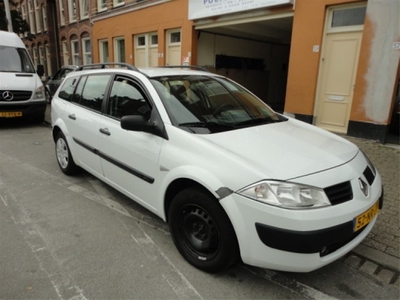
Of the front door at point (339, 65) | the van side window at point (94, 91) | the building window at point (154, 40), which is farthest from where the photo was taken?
the building window at point (154, 40)

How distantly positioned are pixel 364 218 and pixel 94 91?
11.3 feet

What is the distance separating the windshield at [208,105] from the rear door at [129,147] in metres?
0.25

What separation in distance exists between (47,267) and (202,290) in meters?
1.37

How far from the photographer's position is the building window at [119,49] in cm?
1570

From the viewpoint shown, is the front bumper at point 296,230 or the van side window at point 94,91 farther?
the van side window at point 94,91

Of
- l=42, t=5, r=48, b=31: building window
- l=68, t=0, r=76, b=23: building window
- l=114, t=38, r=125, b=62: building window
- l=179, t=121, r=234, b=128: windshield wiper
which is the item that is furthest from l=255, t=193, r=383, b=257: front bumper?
l=42, t=5, r=48, b=31: building window

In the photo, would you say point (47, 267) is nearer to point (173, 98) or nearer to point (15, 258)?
point (15, 258)

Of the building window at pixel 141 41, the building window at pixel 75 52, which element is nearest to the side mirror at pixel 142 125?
the building window at pixel 141 41

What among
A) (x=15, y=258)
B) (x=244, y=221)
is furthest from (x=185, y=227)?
(x=15, y=258)

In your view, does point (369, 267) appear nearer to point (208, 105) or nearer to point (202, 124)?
point (202, 124)

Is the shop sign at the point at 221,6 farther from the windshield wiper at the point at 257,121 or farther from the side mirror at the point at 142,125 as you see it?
the side mirror at the point at 142,125

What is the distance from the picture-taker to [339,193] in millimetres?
2275

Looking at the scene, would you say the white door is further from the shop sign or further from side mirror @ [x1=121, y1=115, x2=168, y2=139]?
side mirror @ [x1=121, y1=115, x2=168, y2=139]

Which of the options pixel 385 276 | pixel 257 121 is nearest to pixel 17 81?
pixel 257 121
